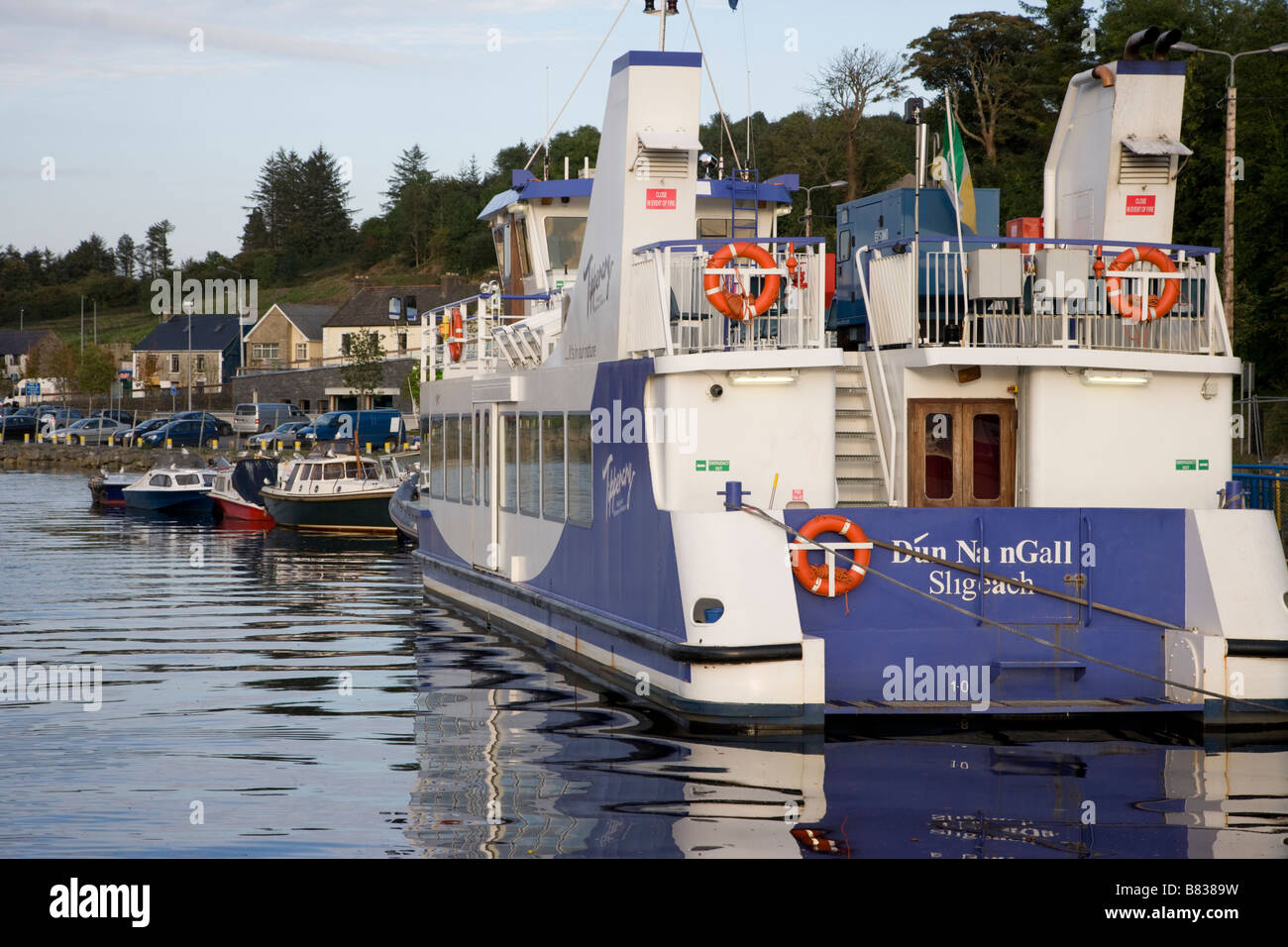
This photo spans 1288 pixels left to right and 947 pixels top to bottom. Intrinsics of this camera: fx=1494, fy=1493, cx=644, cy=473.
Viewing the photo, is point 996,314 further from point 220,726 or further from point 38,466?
point 38,466

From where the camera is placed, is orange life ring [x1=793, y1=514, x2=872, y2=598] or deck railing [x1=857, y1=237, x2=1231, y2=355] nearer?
orange life ring [x1=793, y1=514, x2=872, y2=598]

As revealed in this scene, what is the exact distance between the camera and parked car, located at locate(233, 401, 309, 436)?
9019 centimetres

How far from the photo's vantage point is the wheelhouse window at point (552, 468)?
54.0 feet

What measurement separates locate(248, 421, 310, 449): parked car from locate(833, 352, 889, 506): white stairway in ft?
197

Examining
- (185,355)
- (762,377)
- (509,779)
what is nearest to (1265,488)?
(762,377)

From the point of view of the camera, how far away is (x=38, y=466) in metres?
84.8

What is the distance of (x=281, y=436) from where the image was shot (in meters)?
78.9

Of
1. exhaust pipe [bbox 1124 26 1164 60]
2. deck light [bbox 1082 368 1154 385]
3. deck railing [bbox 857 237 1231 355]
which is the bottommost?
deck light [bbox 1082 368 1154 385]

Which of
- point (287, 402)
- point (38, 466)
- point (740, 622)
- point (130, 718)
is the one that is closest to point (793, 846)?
point (740, 622)

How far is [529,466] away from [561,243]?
167 inches

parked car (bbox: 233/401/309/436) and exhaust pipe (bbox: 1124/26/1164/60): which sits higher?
exhaust pipe (bbox: 1124/26/1164/60)

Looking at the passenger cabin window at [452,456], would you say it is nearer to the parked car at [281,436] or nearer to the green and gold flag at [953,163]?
the green and gold flag at [953,163]

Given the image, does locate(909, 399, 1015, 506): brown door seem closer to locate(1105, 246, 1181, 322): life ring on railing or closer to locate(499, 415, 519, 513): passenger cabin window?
locate(1105, 246, 1181, 322): life ring on railing

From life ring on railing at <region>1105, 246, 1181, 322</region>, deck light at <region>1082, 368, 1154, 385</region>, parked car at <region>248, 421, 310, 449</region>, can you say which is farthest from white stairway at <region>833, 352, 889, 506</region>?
parked car at <region>248, 421, 310, 449</region>
